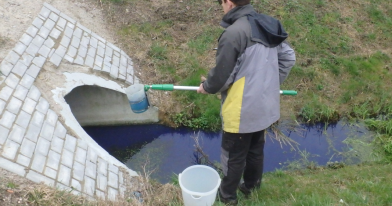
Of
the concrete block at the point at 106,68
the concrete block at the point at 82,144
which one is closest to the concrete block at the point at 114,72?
the concrete block at the point at 106,68

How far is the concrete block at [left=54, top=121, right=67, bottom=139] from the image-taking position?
4.07 m

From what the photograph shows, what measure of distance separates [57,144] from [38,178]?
614 mm

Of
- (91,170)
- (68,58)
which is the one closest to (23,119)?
(91,170)

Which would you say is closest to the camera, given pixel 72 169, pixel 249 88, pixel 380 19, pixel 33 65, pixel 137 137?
pixel 249 88

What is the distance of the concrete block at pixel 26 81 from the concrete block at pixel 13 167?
1.27m

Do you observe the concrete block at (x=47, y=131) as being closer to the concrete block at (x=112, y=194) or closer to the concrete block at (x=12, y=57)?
the concrete block at (x=112, y=194)

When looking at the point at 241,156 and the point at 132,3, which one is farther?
the point at 132,3

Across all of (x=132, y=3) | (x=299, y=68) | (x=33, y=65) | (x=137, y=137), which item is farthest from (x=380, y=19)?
(x=33, y=65)

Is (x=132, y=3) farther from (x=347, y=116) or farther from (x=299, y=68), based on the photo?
(x=347, y=116)

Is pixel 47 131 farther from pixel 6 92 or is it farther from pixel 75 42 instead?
pixel 75 42

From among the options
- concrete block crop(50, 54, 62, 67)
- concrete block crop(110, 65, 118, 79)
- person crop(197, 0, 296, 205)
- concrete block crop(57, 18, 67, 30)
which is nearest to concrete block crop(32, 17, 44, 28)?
concrete block crop(57, 18, 67, 30)

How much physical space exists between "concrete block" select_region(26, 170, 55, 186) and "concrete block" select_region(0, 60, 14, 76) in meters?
1.48

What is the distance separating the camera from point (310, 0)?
9.03 m

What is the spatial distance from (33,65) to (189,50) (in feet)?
Result: 10.9
